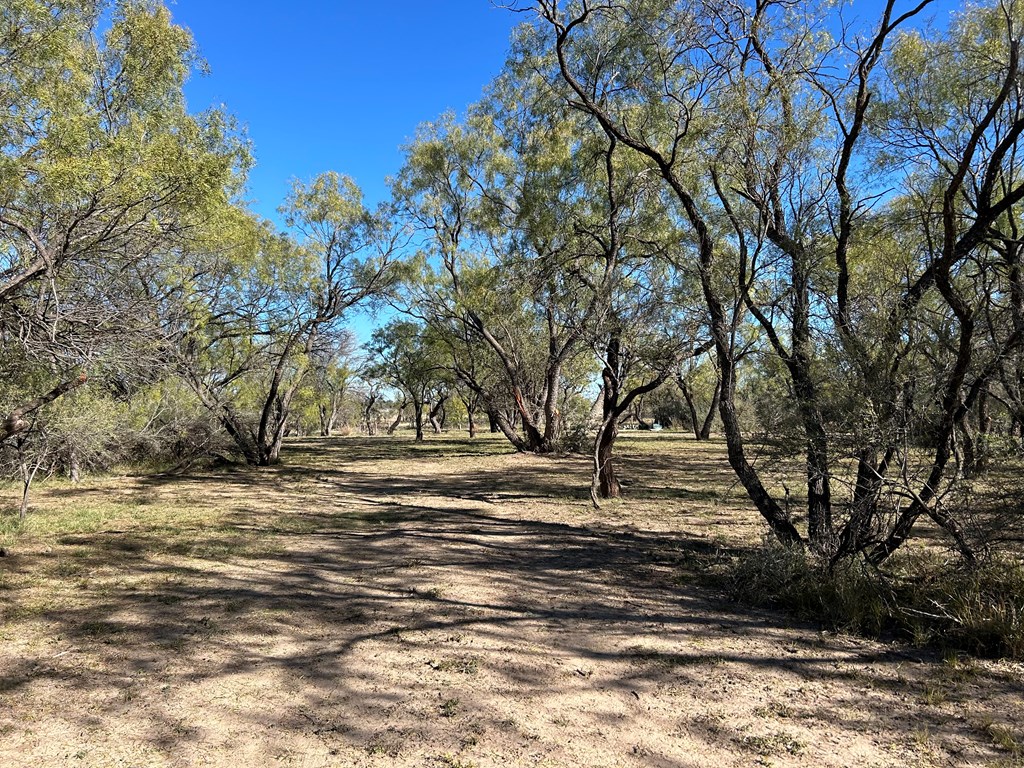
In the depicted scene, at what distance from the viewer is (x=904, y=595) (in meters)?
4.42

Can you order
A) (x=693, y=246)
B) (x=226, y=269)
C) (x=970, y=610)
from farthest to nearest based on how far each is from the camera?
(x=226, y=269), (x=693, y=246), (x=970, y=610)

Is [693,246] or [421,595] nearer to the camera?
[421,595]

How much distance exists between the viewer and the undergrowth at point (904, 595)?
3717mm

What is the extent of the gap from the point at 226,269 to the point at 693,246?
1035 centimetres

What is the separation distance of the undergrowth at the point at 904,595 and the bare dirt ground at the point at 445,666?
0.22 m

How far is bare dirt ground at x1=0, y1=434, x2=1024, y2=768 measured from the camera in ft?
8.87

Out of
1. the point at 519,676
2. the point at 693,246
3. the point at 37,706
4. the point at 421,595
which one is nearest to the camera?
the point at 37,706

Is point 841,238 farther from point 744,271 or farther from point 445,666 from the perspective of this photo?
point 445,666

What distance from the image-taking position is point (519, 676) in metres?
3.45

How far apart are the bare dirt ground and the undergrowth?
8.7 inches

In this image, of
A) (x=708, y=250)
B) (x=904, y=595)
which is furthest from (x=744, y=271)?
(x=904, y=595)

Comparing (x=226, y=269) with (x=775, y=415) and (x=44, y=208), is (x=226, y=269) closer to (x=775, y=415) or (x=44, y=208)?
(x=44, y=208)

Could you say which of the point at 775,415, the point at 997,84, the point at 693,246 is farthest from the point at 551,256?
the point at 997,84

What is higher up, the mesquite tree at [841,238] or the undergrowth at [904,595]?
the mesquite tree at [841,238]
